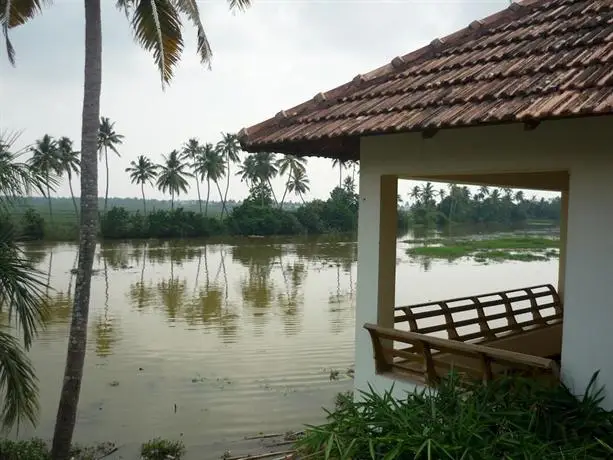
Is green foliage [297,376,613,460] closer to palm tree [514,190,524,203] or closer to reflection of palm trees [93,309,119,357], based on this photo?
reflection of palm trees [93,309,119,357]

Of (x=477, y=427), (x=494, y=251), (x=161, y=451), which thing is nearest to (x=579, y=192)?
(x=477, y=427)

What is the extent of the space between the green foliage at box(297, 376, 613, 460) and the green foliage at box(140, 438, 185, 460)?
5199 mm

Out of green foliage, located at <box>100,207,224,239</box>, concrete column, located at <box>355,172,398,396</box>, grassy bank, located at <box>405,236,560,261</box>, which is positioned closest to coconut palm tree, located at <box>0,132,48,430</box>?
concrete column, located at <box>355,172,398,396</box>

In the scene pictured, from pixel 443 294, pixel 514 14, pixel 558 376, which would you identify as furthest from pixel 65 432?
pixel 443 294

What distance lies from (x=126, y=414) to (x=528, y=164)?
352 inches

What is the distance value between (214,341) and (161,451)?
7.36 metres

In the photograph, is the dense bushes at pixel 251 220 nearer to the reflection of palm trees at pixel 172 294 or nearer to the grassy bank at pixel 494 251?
the grassy bank at pixel 494 251

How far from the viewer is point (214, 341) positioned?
51.8 ft

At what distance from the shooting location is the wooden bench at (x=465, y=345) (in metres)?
4.01

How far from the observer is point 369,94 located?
15.6 feet

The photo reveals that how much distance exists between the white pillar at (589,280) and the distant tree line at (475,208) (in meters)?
73.5

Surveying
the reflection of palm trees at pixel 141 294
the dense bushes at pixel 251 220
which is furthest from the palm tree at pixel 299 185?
the reflection of palm trees at pixel 141 294

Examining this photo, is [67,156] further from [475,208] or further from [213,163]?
[475,208]

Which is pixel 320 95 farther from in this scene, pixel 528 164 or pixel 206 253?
pixel 206 253
